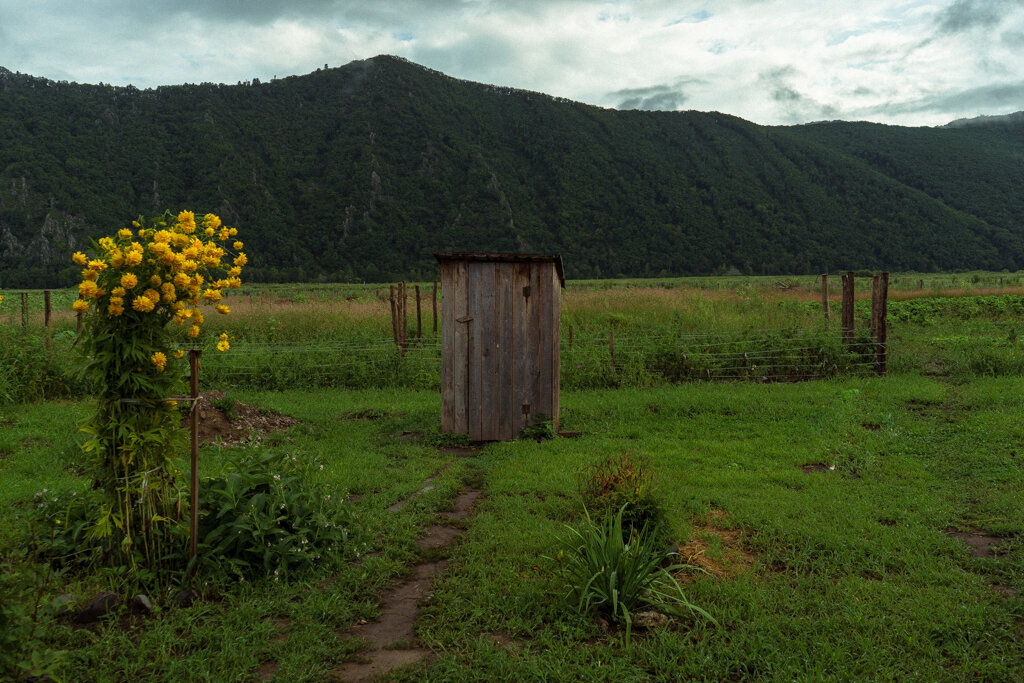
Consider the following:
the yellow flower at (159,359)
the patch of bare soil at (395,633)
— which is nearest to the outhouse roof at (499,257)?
the patch of bare soil at (395,633)

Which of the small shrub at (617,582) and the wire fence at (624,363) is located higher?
the wire fence at (624,363)

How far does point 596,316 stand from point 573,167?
79.6 metres

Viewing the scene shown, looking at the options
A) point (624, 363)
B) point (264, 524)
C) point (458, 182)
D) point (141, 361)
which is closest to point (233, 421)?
point (264, 524)

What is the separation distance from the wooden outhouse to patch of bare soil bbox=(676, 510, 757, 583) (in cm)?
428

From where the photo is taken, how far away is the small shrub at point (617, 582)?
3932 mm

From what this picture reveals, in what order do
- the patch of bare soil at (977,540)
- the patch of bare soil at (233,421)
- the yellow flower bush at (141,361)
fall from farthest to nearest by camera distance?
1. the patch of bare soil at (233,421)
2. the patch of bare soil at (977,540)
3. the yellow flower bush at (141,361)

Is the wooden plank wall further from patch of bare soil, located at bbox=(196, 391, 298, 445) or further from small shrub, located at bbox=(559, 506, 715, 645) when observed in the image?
small shrub, located at bbox=(559, 506, 715, 645)

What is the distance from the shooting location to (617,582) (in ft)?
13.4

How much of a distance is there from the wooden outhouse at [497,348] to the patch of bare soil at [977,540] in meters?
5.45

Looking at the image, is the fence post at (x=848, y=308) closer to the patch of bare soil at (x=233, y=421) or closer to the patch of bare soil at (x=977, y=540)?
the patch of bare soil at (x=977, y=540)

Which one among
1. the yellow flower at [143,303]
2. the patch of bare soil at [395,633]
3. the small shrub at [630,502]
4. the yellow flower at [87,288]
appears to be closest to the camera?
the patch of bare soil at [395,633]

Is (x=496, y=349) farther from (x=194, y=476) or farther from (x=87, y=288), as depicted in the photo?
(x=87, y=288)

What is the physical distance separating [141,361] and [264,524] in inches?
59.5

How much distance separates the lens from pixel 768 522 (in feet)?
18.4
